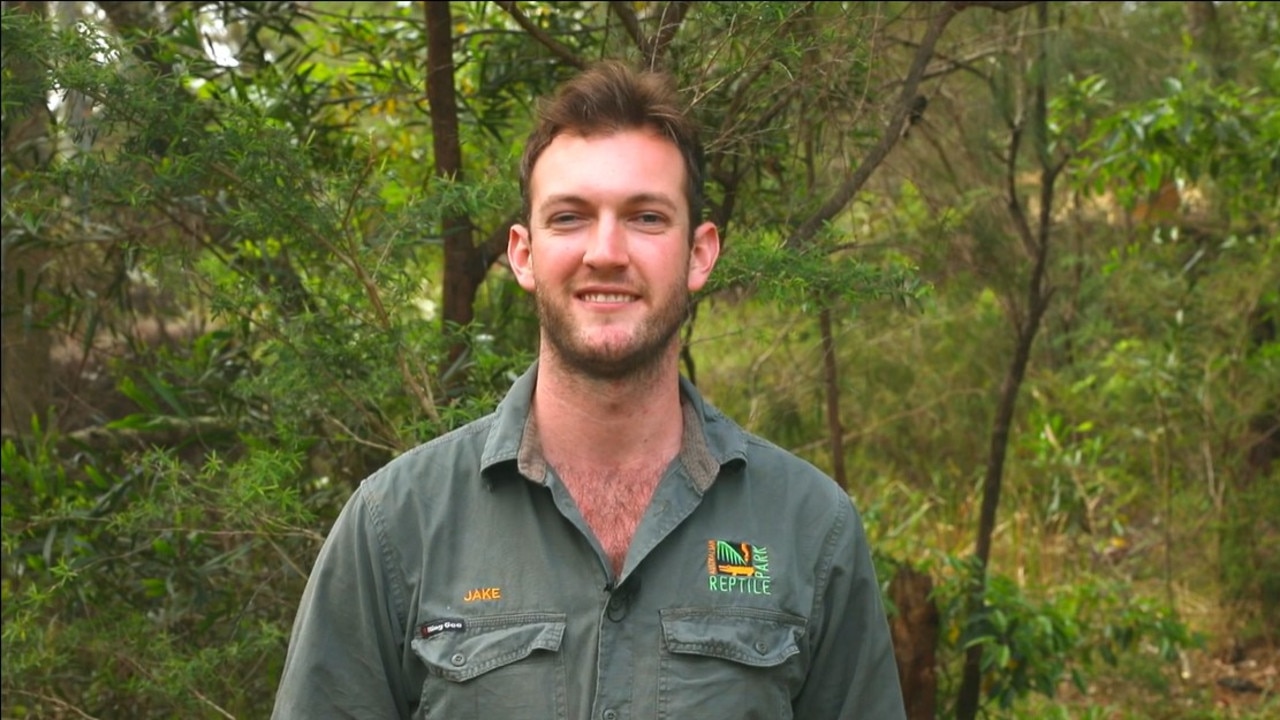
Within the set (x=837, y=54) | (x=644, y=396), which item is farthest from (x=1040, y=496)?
(x=644, y=396)

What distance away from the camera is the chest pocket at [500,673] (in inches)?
91.7

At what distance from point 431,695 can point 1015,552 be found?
6.29m

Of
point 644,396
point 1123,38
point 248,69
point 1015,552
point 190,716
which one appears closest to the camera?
point 644,396

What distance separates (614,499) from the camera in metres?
2.52

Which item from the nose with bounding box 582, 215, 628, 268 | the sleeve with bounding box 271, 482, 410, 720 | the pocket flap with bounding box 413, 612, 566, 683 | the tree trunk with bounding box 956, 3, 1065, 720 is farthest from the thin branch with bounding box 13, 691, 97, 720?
the tree trunk with bounding box 956, 3, 1065, 720

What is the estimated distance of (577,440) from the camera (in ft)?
8.30

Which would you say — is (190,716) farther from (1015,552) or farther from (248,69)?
(1015,552)

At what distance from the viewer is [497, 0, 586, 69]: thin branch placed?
14.0ft

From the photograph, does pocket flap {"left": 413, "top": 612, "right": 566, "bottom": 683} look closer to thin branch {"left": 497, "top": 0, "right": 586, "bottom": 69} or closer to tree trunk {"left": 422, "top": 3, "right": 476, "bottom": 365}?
thin branch {"left": 497, "top": 0, "right": 586, "bottom": 69}

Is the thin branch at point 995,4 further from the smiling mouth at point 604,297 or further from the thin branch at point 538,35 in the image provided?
the smiling mouth at point 604,297

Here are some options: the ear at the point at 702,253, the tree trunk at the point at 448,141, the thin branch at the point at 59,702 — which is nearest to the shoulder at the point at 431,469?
the ear at the point at 702,253

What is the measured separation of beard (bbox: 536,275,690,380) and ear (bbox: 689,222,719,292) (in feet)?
0.69

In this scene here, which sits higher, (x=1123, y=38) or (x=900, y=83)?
(x=1123, y=38)

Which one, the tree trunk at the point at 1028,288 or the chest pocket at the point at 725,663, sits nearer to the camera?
the chest pocket at the point at 725,663
